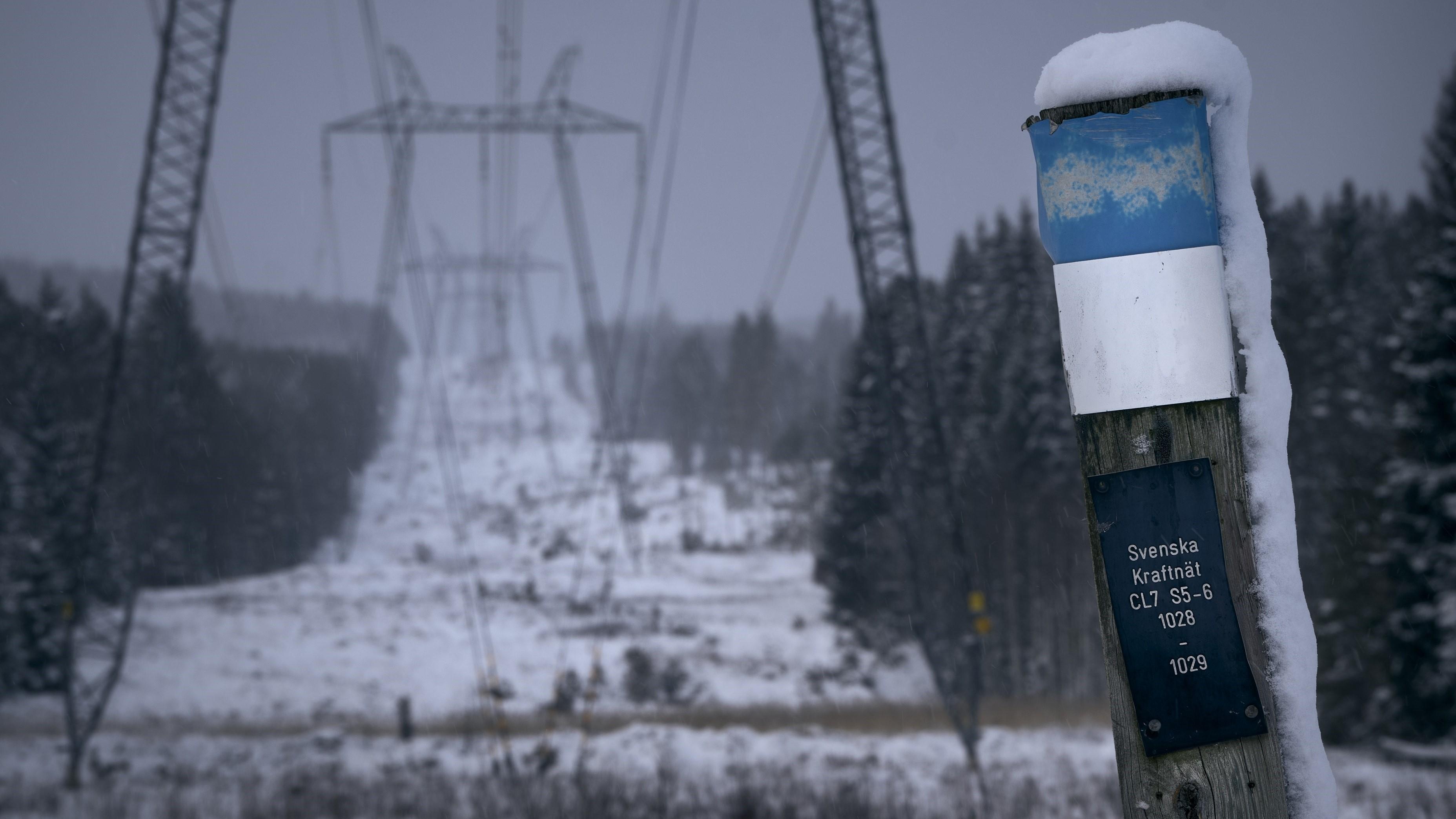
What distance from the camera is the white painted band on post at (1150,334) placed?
1.79 m

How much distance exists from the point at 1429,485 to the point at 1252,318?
17646 millimetres

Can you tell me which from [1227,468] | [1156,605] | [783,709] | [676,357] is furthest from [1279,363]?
[676,357]

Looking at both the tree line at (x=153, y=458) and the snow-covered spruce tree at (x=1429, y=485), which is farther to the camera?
the tree line at (x=153, y=458)

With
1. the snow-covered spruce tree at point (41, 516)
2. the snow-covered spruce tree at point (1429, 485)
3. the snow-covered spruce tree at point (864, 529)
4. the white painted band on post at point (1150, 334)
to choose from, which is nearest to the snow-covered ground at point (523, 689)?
the snow-covered spruce tree at point (864, 529)

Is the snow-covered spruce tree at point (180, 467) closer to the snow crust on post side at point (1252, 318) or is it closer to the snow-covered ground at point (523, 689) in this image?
the snow-covered ground at point (523, 689)

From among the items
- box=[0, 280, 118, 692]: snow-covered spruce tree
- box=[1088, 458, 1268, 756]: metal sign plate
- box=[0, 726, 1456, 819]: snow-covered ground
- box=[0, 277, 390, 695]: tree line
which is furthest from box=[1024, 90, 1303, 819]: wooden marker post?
box=[0, 280, 118, 692]: snow-covered spruce tree

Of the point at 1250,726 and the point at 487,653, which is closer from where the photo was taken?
the point at 1250,726

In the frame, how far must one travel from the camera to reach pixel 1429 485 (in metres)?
15.5

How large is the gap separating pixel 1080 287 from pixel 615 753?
14.6 metres

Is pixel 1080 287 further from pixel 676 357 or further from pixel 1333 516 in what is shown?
pixel 676 357

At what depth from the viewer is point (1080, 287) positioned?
188 cm

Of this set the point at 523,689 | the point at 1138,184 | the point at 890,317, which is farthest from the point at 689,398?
the point at 1138,184

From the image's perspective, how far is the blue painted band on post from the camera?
6.02ft

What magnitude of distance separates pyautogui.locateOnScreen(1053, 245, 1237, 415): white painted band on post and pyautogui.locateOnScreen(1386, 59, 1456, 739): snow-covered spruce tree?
16.9 metres
